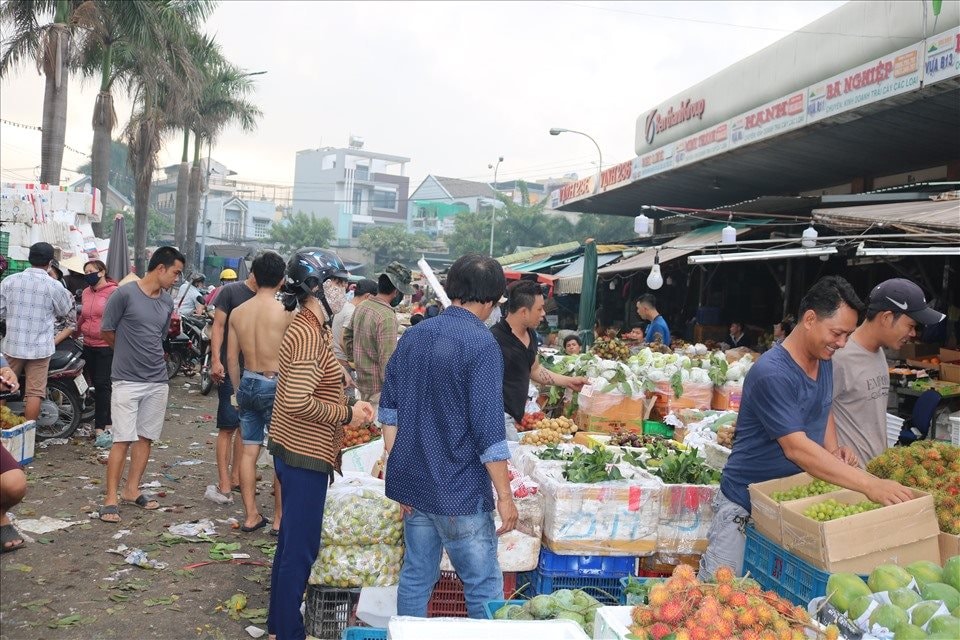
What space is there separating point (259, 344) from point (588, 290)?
29.9ft

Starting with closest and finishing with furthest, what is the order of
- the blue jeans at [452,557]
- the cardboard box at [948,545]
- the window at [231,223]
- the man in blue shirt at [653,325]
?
the cardboard box at [948,545] → the blue jeans at [452,557] → the man in blue shirt at [653,325] → the window at [231,223]

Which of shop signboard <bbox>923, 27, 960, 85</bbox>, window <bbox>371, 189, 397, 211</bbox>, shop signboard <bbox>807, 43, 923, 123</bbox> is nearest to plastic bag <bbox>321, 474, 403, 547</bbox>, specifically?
shop signboard <bbox>923, 27, 960, 85</bbox>

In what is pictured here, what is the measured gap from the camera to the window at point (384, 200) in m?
115

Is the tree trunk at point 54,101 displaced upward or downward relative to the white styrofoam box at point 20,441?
upward

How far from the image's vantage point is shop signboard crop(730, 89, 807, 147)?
1312cm

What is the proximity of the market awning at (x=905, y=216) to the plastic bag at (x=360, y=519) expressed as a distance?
21.1ft

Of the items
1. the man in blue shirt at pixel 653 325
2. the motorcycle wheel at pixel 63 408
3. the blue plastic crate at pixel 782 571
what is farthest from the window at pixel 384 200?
the blue plastic crate at pixel 782 571

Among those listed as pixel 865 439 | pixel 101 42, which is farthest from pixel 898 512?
pixel 101 42

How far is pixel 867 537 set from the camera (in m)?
3.26

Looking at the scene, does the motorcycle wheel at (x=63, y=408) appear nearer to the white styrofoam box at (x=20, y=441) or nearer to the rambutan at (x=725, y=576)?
the white styrofoam box at (x=20, y=441)

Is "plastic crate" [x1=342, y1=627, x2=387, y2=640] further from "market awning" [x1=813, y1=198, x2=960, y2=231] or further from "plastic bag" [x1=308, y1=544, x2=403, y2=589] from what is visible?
"market awning" [x1=813, y1=198, x2=960, y2=231]

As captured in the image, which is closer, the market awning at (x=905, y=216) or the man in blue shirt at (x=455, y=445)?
the man in blue shirt at (x=455, y=445)

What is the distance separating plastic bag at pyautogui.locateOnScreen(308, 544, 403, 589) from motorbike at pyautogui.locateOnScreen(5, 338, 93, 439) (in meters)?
5.73

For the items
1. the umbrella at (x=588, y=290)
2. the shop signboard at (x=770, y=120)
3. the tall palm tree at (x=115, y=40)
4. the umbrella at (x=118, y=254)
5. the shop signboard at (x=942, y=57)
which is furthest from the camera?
the tall palm tree at (x=115, y=40)
